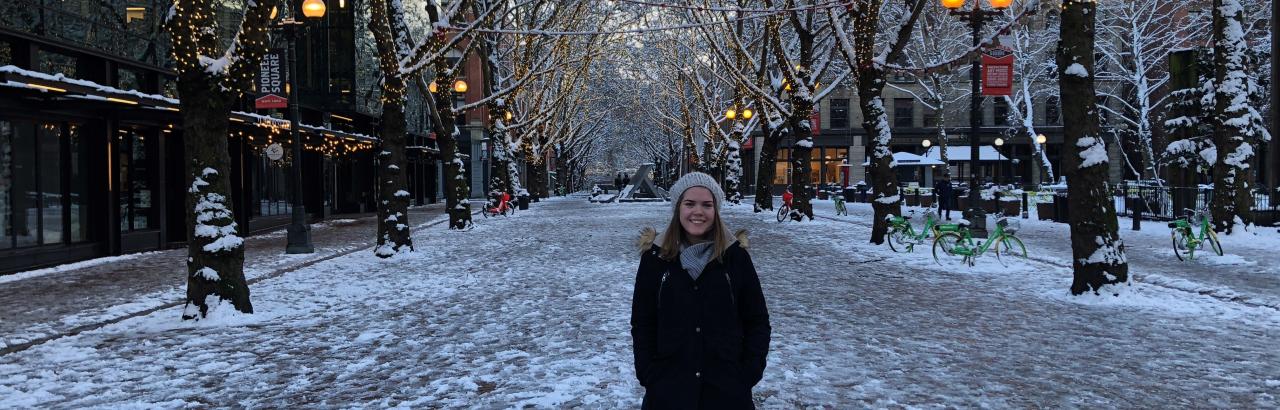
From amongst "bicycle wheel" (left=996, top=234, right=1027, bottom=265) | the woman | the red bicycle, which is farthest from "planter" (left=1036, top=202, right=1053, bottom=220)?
the woman

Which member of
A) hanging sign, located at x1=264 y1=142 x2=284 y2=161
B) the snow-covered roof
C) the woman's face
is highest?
the snow-covered roof

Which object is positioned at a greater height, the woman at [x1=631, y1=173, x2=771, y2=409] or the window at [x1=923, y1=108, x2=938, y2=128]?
the window at [x1=923, y1=108, x2=938, y2=128]

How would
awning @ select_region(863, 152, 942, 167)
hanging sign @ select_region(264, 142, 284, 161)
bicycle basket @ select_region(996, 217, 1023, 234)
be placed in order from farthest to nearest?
1. awning @ select_region(863, 152, 942, 167)
2. hanging sign @ select_region(264, 142, 284, 161)
3. bicycle basket @ select_region(996, 217, 1023, 234)

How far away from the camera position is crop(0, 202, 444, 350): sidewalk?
30.3 ft

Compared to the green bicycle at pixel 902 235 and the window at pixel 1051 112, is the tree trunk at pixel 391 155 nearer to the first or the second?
the green bicycle at pixel 902 235

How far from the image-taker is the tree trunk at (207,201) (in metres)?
9.12

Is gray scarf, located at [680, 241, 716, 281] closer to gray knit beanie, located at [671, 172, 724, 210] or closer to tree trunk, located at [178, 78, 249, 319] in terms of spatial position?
gray knit beanie, located at [671, 172, 724, 210]

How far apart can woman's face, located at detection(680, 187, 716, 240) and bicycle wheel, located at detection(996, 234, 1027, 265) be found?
12695mm

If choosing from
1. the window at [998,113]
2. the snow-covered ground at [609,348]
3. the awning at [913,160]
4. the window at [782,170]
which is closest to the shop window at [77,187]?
the snow-covered ground at [609,348]

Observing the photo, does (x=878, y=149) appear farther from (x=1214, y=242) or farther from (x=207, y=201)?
(x=207, y=201)

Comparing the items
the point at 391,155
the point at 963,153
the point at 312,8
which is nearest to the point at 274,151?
the point at 312,8

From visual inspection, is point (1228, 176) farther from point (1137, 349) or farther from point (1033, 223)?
point (1137, 349)

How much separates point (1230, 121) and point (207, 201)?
2017cm

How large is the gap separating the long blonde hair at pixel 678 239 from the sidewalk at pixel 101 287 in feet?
23.7
